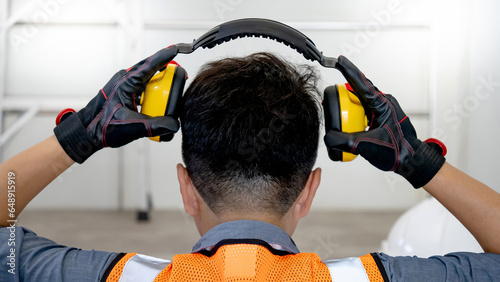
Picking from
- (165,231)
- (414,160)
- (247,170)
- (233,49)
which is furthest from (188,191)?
(233,49)

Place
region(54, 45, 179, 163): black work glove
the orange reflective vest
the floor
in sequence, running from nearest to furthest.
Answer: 1. the orange reflective vest
2. region(54, 45, 179, 163): black work glove
3. the floor

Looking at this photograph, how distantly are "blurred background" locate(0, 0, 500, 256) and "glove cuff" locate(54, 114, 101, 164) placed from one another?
278 cm

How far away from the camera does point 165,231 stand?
3.34 meters

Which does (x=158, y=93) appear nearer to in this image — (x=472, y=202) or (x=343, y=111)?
(x=343, y=111)

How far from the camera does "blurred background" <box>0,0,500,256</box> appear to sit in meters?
3.63

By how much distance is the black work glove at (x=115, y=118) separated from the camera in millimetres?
750

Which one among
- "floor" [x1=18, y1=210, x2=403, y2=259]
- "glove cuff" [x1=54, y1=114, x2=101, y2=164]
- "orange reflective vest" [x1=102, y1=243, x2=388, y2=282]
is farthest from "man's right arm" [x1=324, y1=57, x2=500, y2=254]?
"floor" [x1=18, y1=210, x2=403, y2=259]

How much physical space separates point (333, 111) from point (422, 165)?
167 mm

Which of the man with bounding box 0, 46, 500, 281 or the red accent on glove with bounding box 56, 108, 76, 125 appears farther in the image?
the red accent on glove with bounding box 56, 108, 76, 125

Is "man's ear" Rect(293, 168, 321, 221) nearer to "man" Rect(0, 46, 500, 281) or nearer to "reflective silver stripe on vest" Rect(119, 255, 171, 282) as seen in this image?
"man" Rect(0, 46, 500, 281)

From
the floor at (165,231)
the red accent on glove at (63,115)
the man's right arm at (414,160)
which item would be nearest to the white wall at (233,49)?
the floor at (165,231)

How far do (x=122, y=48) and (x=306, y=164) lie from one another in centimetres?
346

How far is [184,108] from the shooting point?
0.81 m

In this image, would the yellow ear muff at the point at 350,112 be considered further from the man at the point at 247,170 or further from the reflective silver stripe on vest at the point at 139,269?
the reflective silver stripe on vest at the point at 139,269
